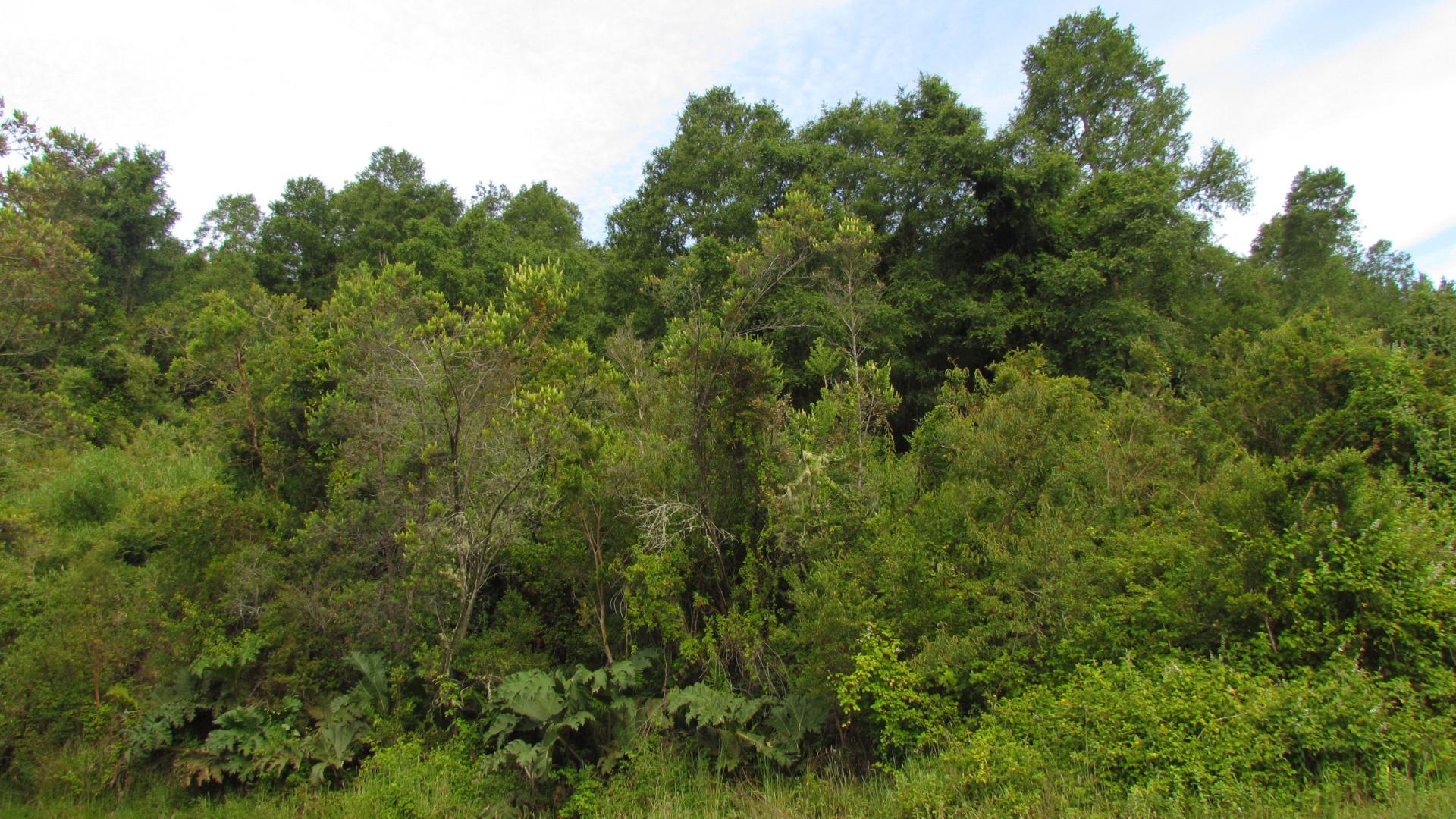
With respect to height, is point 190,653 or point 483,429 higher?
point 483,429

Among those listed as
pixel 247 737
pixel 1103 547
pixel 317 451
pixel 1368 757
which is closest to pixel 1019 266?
pixel 1103 547

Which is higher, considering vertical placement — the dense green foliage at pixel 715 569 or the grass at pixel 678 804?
the dense green foliage at pixel 715 569

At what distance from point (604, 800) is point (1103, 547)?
595cm

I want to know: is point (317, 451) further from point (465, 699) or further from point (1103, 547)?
point (1103, 547)

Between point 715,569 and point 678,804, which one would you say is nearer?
point 678,804

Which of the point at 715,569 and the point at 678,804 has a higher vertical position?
the point at 715,569

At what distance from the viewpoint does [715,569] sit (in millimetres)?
8789

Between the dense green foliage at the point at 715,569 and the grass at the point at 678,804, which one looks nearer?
the grass at the point at 678,804

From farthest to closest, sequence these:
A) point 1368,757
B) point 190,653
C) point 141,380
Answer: point 141,380 → point 190,653 → point 1368,757

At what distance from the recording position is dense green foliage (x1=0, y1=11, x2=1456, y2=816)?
5.50 metres

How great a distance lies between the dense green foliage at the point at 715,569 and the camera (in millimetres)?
5500

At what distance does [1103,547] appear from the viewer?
7629 millimetres

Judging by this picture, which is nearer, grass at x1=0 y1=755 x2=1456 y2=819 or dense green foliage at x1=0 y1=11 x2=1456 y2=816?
grass at x1=0 y1=755 x2=1456 y2=819

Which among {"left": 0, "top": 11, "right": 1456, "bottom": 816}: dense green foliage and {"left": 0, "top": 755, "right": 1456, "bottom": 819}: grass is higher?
{"left": 0, "top": 11, "right": 1456, "bottom": 816}: dense green foliage
